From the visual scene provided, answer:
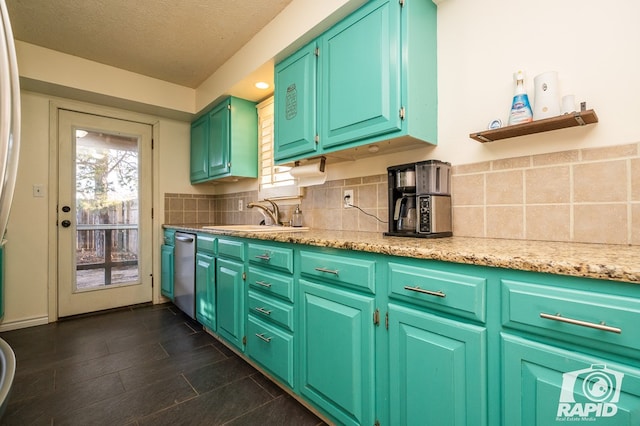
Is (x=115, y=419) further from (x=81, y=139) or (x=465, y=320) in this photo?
(x=81, y=139)

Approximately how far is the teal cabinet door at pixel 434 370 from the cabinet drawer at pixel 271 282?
0.61 m

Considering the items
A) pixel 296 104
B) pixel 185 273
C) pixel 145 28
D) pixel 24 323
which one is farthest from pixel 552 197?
pixel 24 323

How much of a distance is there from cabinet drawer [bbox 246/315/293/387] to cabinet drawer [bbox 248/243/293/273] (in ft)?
1.13

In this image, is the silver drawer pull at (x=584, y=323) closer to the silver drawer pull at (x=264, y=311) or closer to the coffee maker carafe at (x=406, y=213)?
the coffee maker carafe at (x=406, y=213)

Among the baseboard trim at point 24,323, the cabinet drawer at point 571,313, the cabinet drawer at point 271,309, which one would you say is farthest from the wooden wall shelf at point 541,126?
the baseboard trim at point 24,323

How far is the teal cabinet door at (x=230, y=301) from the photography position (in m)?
1.96

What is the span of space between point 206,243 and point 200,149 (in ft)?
4.75

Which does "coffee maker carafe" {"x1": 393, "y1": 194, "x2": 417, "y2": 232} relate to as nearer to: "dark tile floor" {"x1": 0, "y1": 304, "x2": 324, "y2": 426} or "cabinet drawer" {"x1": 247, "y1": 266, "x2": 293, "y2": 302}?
"cabinet drawer" {"x1": 247, "y1": 266, "x2": 293, "y2": 302}

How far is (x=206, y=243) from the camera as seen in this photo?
2.38 metres

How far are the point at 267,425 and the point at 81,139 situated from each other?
10.3 feet

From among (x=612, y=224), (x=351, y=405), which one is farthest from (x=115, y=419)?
(x=612, y=224)

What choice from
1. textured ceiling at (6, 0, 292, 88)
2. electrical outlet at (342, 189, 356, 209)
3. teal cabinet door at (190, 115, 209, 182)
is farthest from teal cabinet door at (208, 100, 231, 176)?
electrical outlet at (342, 189, 356, 209)

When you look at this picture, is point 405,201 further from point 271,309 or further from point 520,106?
point 271,309

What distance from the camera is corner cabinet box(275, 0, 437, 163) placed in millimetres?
1448
